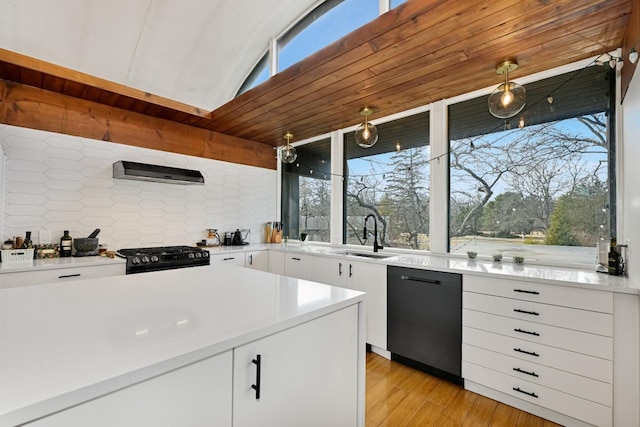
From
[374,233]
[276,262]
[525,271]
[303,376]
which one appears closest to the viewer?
[303,376]

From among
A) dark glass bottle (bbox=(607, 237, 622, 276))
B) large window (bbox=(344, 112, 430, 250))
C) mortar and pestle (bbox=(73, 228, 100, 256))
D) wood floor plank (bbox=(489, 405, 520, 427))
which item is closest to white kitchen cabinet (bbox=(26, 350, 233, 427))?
wood floor plank (bbox=(489, 405, 520, 427))

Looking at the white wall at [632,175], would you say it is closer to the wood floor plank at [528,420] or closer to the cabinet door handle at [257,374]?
the wood floor plank at [528,420]

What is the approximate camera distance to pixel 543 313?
183cm

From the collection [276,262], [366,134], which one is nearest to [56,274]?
[276,262]

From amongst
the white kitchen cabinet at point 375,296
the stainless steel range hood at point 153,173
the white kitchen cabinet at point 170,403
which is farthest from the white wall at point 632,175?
the stainless steel range hood at point 153,173

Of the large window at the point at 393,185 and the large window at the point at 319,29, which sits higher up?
the large window at the point at 319,29

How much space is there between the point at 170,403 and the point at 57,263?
2398 mm

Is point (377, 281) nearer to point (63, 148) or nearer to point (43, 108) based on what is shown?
point (63, 148)

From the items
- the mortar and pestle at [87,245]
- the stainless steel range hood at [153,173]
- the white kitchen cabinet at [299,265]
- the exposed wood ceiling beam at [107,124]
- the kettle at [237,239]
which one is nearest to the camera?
the exposed wood ceiling beam at [107,124]

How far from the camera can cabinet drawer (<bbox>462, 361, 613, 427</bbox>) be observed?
166cm

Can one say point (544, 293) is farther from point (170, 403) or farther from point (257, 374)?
point (170, 403)

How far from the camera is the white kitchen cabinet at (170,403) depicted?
1.92 ft

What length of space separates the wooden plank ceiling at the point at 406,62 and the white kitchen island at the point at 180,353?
1.64m

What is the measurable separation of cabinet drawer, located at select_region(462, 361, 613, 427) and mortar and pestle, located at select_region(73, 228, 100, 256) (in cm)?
344
